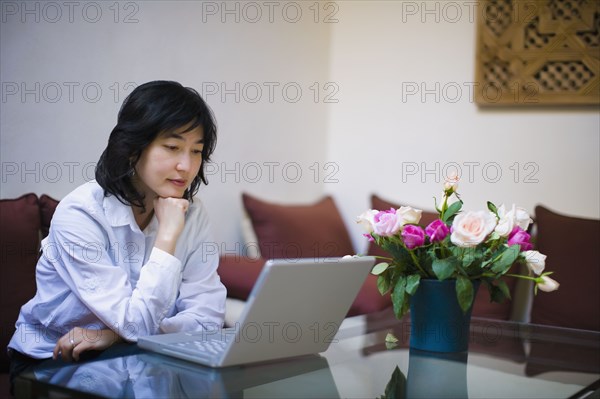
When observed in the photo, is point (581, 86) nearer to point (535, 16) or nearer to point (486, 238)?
point (535, 16)

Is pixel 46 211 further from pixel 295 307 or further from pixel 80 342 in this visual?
pixel 295 307

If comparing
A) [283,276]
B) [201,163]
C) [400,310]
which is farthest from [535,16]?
[283,276]

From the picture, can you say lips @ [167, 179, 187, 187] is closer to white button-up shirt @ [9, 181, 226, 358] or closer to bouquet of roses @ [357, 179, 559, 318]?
white button-up shirt @ [9, 181, 226, 358]

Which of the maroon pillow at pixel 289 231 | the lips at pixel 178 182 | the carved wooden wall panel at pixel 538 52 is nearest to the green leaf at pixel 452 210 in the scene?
the lips at pixel 178 182

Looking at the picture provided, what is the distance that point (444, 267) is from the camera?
1564mm

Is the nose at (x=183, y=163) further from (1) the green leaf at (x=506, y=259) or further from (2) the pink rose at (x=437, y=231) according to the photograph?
(1) the green leaf at (x=506, y=259)

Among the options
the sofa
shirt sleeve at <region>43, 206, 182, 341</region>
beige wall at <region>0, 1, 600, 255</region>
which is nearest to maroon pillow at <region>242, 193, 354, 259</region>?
the sofa

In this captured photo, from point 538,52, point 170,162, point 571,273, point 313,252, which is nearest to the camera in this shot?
point 170,162

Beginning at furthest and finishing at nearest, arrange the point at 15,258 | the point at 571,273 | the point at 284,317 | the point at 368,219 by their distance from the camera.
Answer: the point at 571,273
the point at 15,258
the point at 368,219
the point at 284,317

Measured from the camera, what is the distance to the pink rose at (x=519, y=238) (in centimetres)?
161

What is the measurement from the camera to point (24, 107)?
251cm

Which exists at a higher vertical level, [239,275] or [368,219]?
[368,219]

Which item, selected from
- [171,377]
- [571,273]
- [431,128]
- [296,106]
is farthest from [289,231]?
[171,377]

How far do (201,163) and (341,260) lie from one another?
0.78 m
